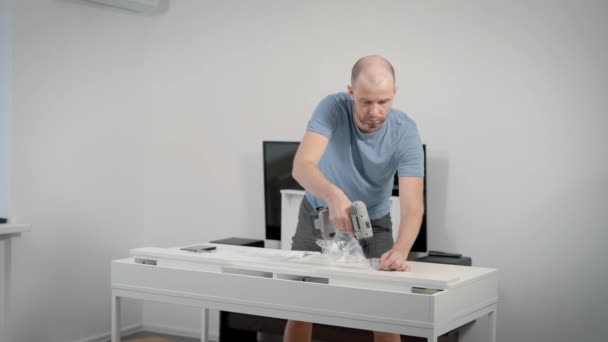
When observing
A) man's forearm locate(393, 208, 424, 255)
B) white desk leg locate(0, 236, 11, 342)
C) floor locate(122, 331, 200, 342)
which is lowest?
floor locate(122, 331, 200, 342)

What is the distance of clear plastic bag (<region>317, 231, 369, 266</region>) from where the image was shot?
2949 mm

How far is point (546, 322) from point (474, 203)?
726 mm

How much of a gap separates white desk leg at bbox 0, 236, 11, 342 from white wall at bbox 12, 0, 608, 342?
0.08m

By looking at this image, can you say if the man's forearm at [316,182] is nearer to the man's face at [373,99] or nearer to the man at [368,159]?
the man at [368,159]

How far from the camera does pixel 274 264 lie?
9.51ft

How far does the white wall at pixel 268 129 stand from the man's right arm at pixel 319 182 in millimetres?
1547

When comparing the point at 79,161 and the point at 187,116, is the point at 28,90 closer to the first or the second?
the point at 79,161

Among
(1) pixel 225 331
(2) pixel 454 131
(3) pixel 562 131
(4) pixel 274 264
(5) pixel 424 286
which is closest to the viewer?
(5) pixel 424 286

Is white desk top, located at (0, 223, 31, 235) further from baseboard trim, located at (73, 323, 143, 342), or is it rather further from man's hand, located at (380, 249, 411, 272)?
man's hand, located at (380, 249, 411, 272)

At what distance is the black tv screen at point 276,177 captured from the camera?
4520mm

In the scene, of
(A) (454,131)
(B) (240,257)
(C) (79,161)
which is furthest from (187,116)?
(B) (240,257)

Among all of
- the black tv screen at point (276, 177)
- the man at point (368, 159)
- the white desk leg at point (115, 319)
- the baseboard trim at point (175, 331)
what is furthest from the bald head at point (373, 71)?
the baseboard trim at point (175, 331)

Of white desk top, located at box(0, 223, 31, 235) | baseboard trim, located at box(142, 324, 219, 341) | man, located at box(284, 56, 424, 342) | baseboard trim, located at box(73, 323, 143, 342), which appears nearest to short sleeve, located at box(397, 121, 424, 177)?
man, located at box(284, 56, 424, 342)

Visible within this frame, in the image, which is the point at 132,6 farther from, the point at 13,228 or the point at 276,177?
the point at 13,228
